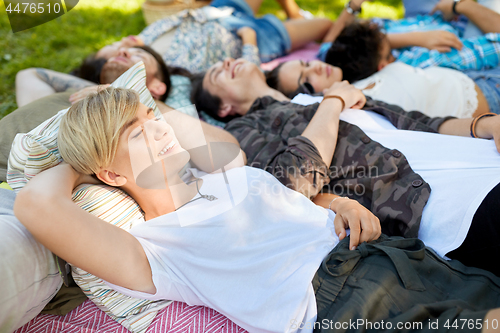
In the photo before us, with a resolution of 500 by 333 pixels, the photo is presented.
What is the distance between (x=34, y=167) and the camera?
1.47m

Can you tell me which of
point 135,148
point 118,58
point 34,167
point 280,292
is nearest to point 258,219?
point 280,292

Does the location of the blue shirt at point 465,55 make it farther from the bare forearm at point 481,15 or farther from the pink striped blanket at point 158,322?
the pink striped blanket at point 158,322

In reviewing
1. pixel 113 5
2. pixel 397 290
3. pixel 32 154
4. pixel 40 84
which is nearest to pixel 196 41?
pixel 40 84

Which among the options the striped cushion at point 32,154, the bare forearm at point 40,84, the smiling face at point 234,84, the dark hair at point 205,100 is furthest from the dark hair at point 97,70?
the striped cushion at point 32,154

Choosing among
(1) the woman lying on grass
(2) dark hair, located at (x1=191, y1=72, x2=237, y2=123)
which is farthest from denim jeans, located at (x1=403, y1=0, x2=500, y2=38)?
(1) the woman lying on grass

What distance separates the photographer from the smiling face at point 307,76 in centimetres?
289

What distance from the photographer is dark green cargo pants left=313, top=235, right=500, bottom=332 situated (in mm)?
1228

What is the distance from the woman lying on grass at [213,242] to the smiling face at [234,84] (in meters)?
1.22

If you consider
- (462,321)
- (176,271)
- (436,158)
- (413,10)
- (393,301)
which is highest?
(413,10)

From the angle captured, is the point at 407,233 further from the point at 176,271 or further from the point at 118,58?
the point at 118,58

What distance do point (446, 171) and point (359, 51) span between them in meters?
1.73

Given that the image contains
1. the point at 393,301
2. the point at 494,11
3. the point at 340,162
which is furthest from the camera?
the point at 494,11

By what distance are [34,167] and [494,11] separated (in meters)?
3.95

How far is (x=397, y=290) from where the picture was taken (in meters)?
1.35
